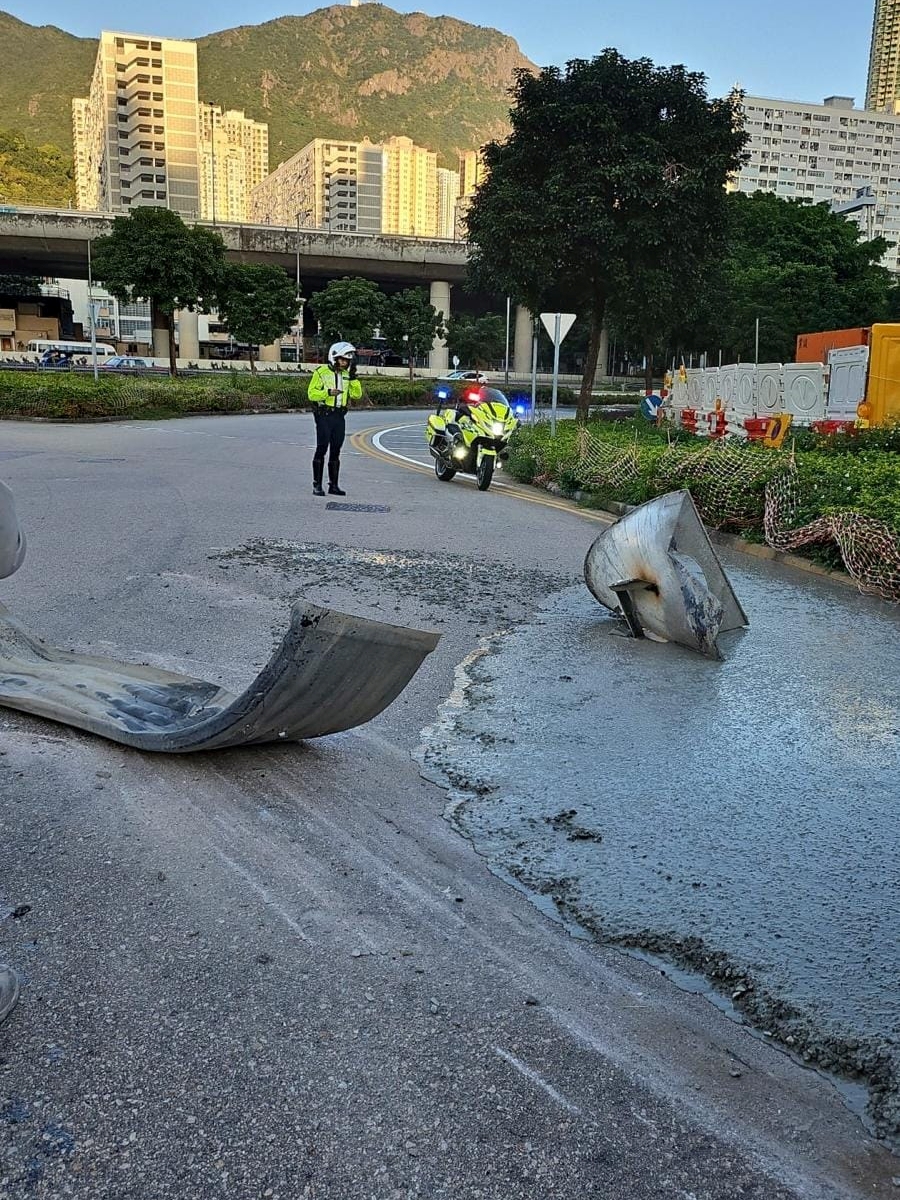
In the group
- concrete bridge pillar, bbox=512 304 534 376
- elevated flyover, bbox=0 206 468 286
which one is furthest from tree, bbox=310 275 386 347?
concrete bridge pillar, bbox=512 304 534 376

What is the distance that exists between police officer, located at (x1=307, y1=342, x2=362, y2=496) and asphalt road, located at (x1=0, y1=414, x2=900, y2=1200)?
7993 millimetres

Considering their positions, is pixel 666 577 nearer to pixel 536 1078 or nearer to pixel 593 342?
pixel 536 1078

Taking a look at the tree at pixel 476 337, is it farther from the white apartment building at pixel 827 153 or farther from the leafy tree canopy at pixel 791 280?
the white apartment building at pixel 827 153

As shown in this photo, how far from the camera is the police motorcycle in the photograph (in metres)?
13.8

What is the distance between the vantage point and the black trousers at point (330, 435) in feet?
39.6

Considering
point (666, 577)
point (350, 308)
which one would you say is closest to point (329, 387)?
point (666, 577)

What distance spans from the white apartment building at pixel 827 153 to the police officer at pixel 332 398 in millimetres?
184486

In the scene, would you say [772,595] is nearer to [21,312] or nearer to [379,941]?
[379,941]

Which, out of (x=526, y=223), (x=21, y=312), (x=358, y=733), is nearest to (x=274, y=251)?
(x=21, y=312)

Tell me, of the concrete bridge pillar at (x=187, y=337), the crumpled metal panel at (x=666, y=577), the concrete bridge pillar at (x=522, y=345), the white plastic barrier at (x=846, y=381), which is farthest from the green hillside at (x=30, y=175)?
the crumpled metal panel at (x=666, y=577)

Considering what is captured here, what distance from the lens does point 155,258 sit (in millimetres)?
45406

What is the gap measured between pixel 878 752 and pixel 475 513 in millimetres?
7505

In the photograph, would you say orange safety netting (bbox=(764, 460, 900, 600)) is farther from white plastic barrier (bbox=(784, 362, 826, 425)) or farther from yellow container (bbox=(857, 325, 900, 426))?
white plastic barrier (bbox=(784, 362, 826, 425))

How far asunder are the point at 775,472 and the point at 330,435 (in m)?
5.16
